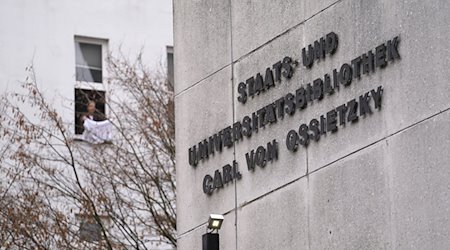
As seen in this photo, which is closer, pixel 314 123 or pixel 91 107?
Answer: pixel 314 123

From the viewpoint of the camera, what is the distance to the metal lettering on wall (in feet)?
57.9

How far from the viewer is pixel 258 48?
19641mm

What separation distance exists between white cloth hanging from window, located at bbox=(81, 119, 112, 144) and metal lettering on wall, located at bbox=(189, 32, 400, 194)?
13.7 meters

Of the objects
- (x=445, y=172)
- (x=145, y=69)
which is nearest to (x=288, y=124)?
(x=445, y=172)

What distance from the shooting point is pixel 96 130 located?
3469cm

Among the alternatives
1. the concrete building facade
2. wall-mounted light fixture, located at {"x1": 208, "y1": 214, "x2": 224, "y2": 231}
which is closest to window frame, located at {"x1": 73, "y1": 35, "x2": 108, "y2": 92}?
the concrete building facade

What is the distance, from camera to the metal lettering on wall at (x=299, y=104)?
57.9 ft

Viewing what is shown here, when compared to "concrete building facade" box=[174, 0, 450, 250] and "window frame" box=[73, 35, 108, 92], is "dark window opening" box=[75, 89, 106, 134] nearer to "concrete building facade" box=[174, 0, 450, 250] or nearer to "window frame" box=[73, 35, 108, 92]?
"window frame" box=[73, 35, 108, 92]

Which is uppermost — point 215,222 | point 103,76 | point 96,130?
point 103,76

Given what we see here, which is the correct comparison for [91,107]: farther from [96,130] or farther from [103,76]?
[103,76]

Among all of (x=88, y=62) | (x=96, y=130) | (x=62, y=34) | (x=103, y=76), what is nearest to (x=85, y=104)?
(x=103, y=76)

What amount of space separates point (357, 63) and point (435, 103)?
4.87ft

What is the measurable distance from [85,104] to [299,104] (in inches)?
692

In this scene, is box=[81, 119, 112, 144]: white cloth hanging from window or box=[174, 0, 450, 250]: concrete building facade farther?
box=[81, 119, 112, 144]: white cloth hanging from window
